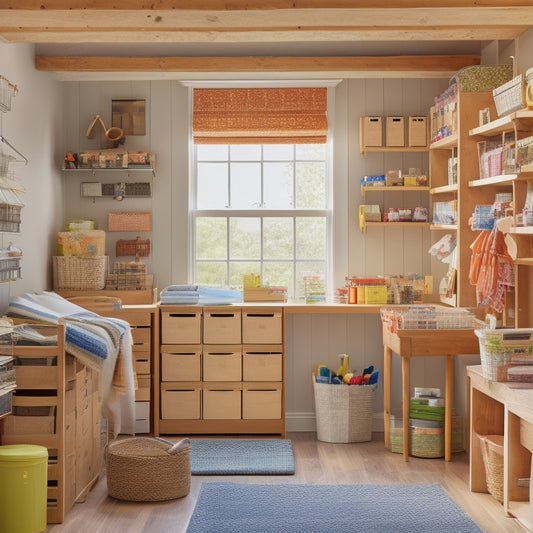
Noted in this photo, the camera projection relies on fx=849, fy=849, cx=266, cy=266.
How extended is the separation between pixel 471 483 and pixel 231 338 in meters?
2.15

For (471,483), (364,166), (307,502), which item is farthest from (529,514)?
(364,166)

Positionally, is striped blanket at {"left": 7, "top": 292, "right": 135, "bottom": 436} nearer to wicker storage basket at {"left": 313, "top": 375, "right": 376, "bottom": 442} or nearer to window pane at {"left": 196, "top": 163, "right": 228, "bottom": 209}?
wicker storage basket at {"left": 313, "top": 375, "right": 376, "bottom": 442}

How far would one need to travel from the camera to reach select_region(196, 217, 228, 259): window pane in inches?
272

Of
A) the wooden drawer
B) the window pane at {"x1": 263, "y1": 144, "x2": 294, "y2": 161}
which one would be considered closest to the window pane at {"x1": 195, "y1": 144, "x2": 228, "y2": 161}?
the window pane at {"x1": 263, "y1": 144, "x2": 294, "y2": 161}

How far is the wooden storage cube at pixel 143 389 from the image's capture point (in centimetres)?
627

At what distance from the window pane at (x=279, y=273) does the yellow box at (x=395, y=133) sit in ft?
4.16

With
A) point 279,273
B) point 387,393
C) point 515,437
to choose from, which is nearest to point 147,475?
point 515,437

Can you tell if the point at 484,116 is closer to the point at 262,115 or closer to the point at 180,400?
the point at 262,115

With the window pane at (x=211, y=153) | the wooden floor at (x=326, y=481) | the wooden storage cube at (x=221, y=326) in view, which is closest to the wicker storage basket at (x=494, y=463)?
the wooden floor at (x=326, y=481)

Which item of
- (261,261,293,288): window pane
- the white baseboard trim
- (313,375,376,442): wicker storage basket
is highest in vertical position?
(261,261,293,288): window pane

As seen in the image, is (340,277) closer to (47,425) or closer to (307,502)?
(307,502)

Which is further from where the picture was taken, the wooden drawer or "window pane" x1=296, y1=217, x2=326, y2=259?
"window pane" x1=296, y1=217, x2=326, y2=259

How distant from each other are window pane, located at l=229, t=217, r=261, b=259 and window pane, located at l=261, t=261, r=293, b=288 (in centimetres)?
13

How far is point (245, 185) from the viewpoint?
22.6ft
